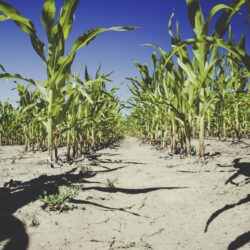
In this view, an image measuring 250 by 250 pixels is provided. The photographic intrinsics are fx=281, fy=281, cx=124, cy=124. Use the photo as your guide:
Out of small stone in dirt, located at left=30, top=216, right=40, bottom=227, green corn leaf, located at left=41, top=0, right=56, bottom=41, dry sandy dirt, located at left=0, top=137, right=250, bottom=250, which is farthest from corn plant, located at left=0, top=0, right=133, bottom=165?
small stone in dirt, located at left=30, top=216, right=40, bottom=227

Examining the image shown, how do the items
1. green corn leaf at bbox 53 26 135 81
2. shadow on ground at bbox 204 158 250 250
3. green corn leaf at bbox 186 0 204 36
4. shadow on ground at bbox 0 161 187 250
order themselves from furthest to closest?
green corn leaf at bbox 186 0 204 36 → green corn leaf at bbox 53 26 135 81 → shadow on ground at bbox 0 161 187 250 → shadow on ground at bbox 204 158 250 250

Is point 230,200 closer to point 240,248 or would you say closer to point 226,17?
point 240,248

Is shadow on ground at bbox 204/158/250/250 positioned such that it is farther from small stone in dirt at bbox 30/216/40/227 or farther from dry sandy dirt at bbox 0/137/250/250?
small stone in dirt at bbox 30/216/40/227

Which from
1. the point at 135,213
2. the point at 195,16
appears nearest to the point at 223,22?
the point at 195,16

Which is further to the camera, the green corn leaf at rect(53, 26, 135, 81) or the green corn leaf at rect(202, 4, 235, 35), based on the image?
the green corn leaf at rect(53, 26, 135, 81)

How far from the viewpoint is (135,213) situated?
69.4 inches

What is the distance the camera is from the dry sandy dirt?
1.37 metres

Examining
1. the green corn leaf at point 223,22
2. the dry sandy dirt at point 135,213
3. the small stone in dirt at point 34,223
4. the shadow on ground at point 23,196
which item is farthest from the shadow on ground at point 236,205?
the green corn leaf at point 223,22

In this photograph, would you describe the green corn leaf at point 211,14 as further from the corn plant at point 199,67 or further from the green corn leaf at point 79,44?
the green corn leaf at point 79,44

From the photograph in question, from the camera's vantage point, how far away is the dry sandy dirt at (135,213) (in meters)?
1.37

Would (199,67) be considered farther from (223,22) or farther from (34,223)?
(34,223)

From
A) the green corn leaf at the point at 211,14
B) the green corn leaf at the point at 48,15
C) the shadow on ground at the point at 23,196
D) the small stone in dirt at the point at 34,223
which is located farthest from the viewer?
the green corn leaf at the point at 48,15

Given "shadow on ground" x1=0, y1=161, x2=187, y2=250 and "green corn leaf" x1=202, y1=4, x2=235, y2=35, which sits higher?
"green corn leaf" x1=202, y1=4, x2=235, y2=35

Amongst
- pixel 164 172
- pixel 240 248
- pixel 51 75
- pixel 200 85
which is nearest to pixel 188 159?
pixel 164 172
